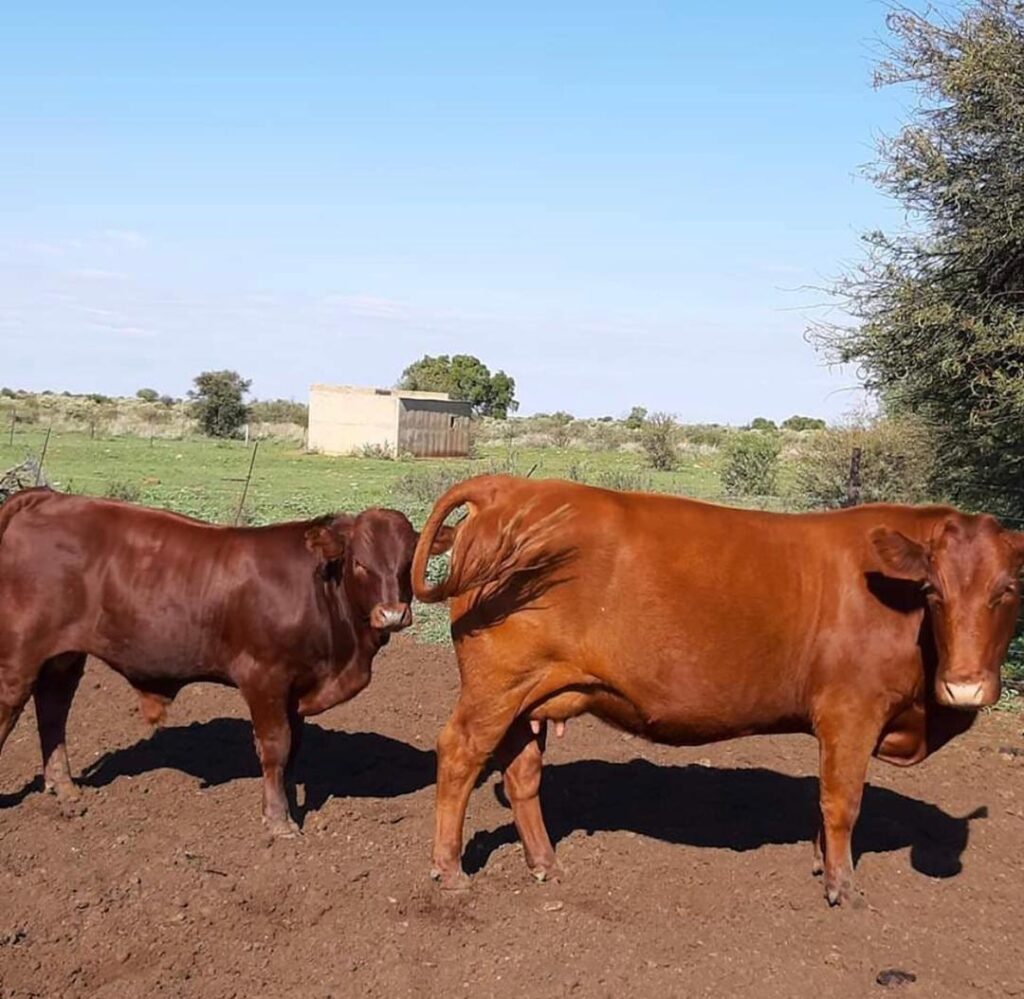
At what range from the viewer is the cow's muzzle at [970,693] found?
541cm

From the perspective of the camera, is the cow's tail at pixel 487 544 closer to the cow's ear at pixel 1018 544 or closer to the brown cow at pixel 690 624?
the brown cow at pixel 690 624

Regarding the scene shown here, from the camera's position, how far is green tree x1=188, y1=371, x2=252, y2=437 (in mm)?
64188

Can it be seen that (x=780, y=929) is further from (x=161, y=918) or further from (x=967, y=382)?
(x=967, y=382)

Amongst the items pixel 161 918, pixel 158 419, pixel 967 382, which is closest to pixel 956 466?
pixel 967 382

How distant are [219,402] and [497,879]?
198 ft

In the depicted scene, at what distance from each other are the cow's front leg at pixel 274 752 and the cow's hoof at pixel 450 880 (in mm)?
1063

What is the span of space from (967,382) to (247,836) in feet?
27.6

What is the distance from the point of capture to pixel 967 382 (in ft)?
39.7

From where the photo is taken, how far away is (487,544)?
588 cm

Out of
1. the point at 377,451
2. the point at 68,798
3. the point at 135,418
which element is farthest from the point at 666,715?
the point at 135,418

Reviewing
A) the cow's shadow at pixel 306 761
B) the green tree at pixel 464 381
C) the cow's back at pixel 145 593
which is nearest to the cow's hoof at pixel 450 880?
the cow's shadow at pixel 306 761

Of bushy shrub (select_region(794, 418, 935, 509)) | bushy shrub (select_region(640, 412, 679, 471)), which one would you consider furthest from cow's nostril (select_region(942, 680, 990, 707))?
bushy shrub (select_region(640, 412, 679, 471))

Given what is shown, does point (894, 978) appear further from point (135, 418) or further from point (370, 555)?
point (135, 418)

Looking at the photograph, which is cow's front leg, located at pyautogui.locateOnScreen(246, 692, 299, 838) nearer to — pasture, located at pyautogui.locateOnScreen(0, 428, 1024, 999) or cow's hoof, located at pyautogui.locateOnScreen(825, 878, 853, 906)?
pasture, located at pyautogui.locateOnScreen(0, 428, 1024, 999)
